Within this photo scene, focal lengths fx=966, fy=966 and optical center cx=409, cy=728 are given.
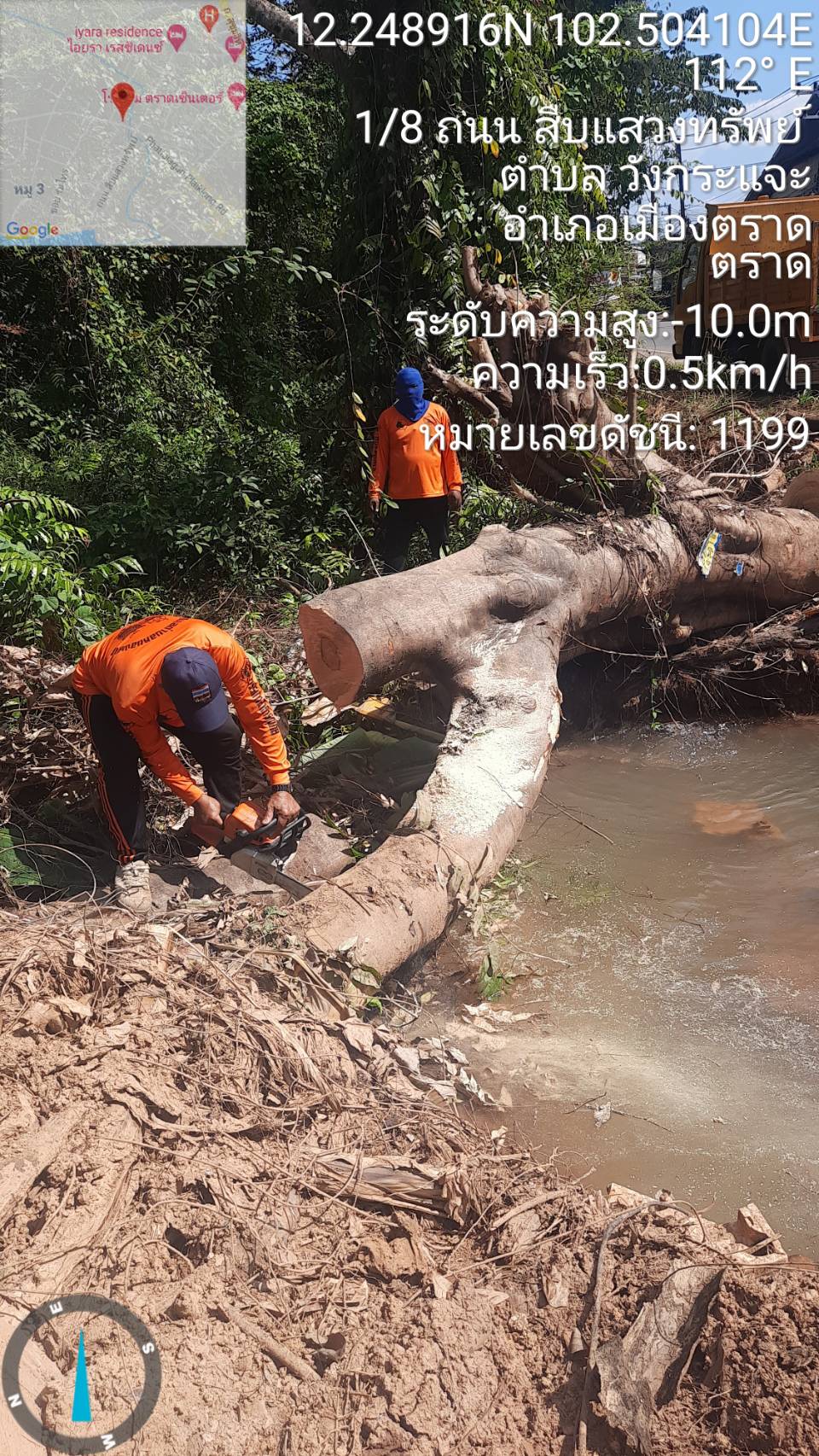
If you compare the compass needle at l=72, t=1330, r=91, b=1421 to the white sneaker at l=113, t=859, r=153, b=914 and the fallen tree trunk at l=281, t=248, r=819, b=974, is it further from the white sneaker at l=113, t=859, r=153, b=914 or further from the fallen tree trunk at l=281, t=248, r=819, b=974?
the white sneaker at l=113, t=859, r=153, b=914

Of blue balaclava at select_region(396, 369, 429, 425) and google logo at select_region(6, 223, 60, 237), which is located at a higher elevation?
google logo at select_region(6, 223, 60, 237)

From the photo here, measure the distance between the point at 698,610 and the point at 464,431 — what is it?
2.25 metres

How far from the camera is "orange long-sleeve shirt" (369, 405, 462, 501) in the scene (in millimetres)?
6289

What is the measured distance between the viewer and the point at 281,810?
373 centimetres

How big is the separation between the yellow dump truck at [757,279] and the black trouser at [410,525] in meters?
6.65

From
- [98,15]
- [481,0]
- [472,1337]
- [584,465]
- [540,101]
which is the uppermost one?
[98,15]

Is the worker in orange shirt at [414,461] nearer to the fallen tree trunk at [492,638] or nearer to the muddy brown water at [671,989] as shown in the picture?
the fallen tree trunk at [492,638]

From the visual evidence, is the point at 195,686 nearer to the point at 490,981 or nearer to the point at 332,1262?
the point at 490,981

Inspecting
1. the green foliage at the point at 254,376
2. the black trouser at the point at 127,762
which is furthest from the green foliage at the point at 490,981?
the green foliage at the point at 254,376

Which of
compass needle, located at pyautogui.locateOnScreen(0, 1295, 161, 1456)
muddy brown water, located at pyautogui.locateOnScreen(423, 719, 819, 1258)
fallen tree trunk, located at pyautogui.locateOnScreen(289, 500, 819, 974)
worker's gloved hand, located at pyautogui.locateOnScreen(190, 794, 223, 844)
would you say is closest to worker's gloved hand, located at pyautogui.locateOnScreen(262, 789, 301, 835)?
worker's gloved hand, located at pyautogui.locateOnScreen(190, 794, 223, 844)

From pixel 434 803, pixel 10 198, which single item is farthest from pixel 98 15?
pixel 434 803

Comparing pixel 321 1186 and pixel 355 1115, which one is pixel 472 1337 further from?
pixel 355 1115

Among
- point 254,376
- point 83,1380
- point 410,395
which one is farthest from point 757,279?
point 83,1380

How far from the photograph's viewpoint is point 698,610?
21.2 feet
